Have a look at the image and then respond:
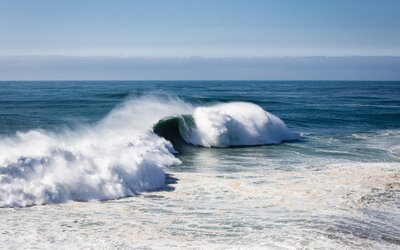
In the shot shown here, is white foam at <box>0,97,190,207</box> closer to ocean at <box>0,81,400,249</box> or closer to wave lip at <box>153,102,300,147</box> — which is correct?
ocean at <box>0,81,400,249</box>

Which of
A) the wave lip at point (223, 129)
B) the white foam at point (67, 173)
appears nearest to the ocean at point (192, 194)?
the white foam at point (67, 173)

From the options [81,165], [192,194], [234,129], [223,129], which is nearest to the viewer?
[192,194]

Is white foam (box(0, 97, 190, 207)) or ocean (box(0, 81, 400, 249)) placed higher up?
white foam (box(0, 97, 190, 207))

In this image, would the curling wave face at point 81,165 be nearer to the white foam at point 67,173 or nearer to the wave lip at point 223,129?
the white foam at point 67,173

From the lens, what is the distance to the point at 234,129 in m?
20.7

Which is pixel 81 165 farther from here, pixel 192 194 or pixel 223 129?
pixel 223 129

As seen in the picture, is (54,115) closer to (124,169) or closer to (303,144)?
(303,144)

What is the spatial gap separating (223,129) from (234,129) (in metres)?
0.69

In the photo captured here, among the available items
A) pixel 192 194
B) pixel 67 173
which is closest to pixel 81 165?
pixel 67 173

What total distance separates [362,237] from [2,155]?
257 inches

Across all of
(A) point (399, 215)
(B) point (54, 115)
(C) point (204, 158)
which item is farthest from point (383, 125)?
(A) point (399, 215)

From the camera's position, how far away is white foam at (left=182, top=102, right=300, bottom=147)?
19734 millimetres

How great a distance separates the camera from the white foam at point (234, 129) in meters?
19.7

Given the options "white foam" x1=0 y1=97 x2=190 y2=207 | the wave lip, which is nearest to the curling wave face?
"white foam" x1=0 y1=97 x2=190 y2=207
